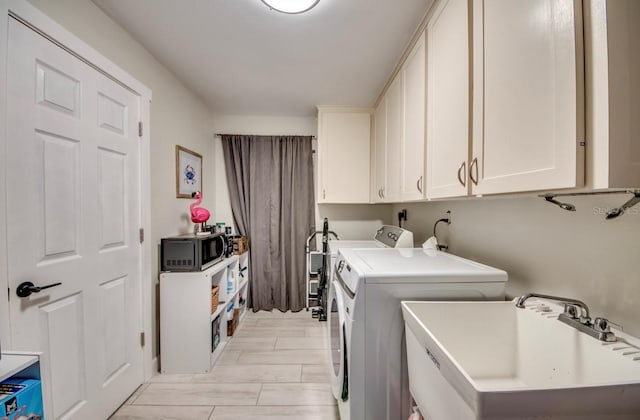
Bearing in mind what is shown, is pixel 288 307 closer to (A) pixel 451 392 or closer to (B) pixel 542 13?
(A) pixel 451 392

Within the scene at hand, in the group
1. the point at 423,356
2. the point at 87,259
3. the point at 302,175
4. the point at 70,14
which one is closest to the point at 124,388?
the point at 87,259

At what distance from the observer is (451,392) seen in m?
0.60

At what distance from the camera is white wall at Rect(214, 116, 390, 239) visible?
10.3 ft

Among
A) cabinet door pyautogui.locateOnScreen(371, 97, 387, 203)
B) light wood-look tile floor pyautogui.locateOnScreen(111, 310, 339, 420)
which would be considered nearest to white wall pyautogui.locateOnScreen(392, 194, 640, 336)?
cabinet door pyautogui.locateOnScreen(371, 97, 387, 203)

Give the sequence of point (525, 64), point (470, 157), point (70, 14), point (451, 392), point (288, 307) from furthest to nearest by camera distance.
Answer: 1. point (288, 307)
2. point (70, 14)
3. point (470, 157)
4. point (525, 64)
5. point (451, 392)

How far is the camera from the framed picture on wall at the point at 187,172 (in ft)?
7.47

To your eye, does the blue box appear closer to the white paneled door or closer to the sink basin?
the white paneled door

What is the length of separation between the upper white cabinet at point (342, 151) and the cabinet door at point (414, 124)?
99 centimetres

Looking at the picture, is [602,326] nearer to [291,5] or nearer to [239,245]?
[291,5]

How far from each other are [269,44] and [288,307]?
2.71m

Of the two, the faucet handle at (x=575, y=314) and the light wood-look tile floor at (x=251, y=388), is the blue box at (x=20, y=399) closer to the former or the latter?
the light wood-look tile floor at (x=251, y=388)

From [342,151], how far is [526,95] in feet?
6.79

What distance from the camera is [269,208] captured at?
3.07 m

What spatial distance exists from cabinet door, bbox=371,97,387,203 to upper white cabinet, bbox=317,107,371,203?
143 millimetres
